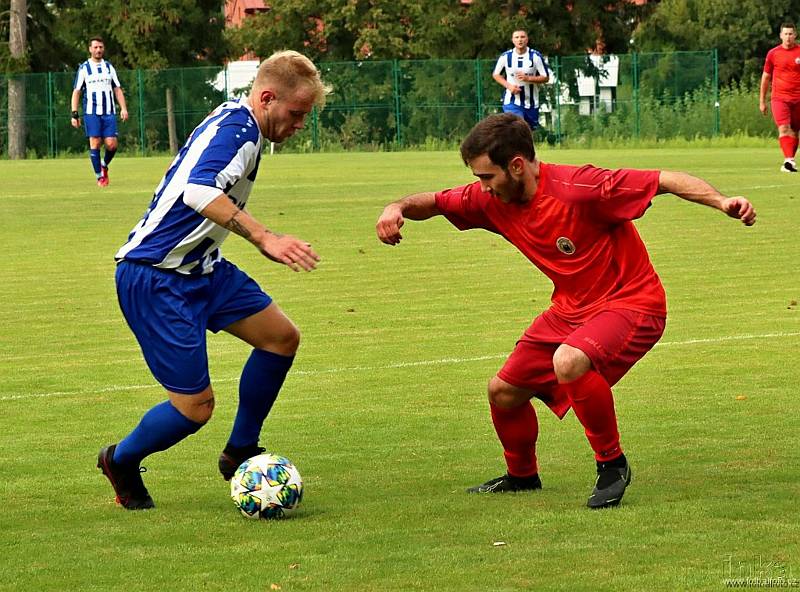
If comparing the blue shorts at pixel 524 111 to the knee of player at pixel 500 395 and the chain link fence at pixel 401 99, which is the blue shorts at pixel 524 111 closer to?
the chain link fence at pixel 401 99

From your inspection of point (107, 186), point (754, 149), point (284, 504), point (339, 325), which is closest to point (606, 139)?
point (754, 149)

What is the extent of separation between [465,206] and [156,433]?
62.2 inches

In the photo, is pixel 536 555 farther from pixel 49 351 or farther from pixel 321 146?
pixel 321 146

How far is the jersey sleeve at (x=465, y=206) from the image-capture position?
22.0 feet

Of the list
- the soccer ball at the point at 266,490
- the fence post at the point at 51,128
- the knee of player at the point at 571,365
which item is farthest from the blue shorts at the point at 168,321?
the fence post at the point at 51,128

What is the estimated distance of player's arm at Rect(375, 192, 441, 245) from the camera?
6.57 meters

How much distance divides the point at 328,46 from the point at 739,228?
45962 mm

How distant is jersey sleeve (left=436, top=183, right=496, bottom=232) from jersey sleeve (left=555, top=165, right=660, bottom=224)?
41 centimetres

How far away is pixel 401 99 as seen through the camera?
Result: 158 ft

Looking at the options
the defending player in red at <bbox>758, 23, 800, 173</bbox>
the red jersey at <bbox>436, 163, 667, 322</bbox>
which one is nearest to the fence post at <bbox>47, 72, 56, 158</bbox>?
the defending player in red at <bbox>758, 23, 800, 173</bbox>

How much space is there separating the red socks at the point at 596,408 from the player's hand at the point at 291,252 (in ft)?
3.79

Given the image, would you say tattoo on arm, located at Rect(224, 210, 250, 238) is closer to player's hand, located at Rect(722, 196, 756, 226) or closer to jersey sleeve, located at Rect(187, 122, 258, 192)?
jersey sleeve, located at Rect(187, 122, 258, 192)

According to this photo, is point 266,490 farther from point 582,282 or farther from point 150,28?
point 150,28

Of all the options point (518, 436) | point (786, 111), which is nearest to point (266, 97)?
point (518, 436)
